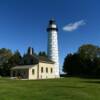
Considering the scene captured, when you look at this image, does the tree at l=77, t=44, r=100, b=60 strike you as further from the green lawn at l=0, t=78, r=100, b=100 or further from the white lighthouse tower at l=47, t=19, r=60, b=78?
the green lawn at l=0, t=78, r=100, b=100

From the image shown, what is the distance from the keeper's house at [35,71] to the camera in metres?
54.8

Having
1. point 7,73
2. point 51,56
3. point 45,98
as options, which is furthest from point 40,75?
point 45,98

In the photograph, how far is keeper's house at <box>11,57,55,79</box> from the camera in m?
54.8

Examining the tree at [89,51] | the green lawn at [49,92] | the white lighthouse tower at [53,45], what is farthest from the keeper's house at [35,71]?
the green lawn at [49,92]

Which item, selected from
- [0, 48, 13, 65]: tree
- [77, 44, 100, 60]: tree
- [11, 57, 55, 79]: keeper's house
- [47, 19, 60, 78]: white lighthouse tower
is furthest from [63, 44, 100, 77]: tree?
[0, 48, 13, 65]: tree

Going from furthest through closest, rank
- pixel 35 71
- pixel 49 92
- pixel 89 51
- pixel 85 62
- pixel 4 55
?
pixel 89 51 → pixel 4 55 → pixel 85 62 → pixel 35 71 → pixel 49 92

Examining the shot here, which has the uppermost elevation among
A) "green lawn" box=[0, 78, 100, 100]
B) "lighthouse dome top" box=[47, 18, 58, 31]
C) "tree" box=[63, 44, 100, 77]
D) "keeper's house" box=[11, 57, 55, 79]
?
"lighthouse dome top" box=[47, 18, 58, 31]

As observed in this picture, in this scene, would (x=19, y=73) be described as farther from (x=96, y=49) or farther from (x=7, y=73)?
(x=96, y=49)

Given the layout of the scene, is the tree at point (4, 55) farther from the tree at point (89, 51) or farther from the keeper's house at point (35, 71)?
the tree at point (89, 51)

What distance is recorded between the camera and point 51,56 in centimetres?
6381

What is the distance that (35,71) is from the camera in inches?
2207

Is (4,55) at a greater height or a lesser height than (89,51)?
lesser

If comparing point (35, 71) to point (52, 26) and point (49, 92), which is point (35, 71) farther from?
point (49, 92)

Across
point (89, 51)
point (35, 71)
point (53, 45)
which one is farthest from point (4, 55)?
point (89, 51)
